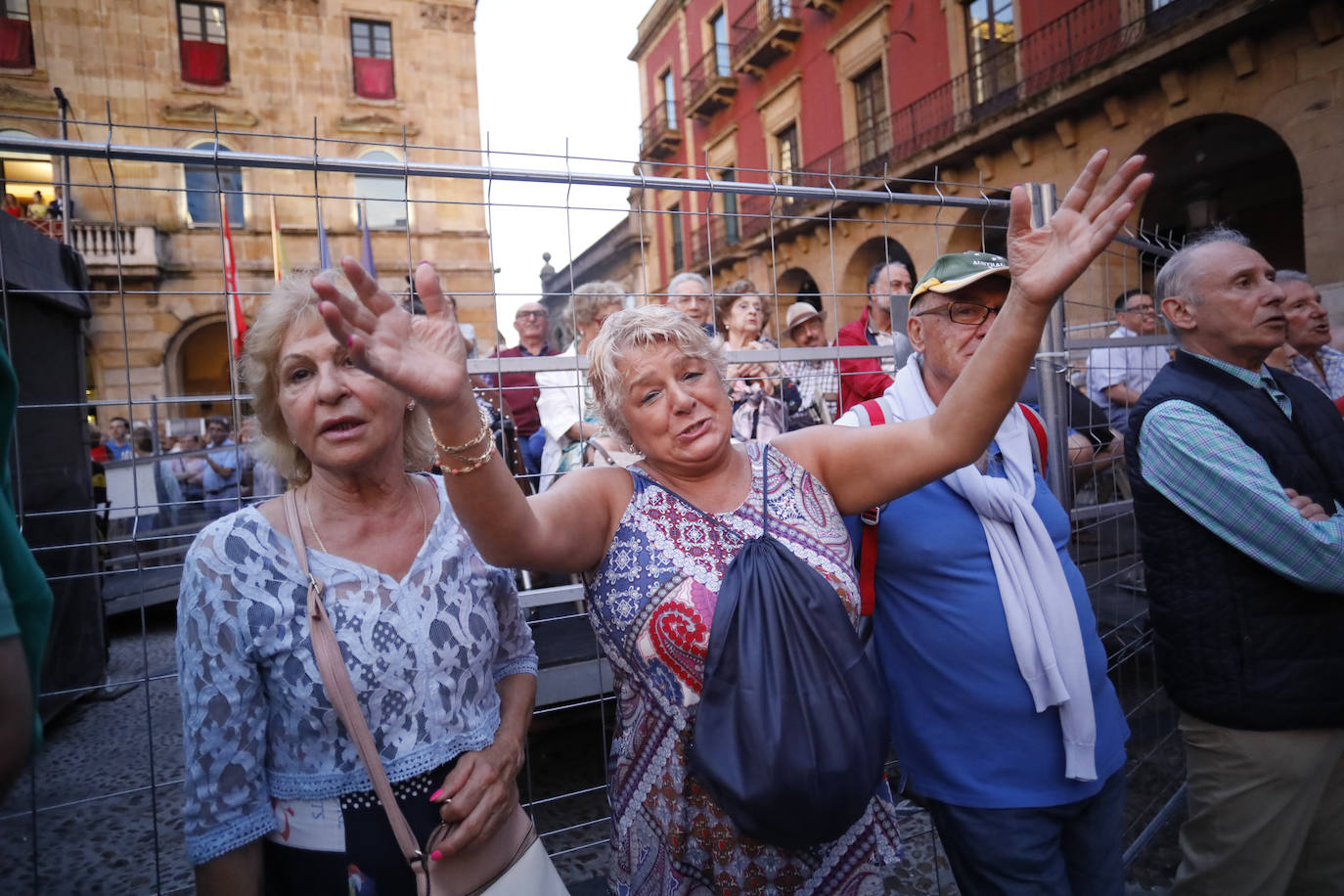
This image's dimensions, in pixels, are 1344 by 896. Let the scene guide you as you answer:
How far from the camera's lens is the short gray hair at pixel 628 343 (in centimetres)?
163

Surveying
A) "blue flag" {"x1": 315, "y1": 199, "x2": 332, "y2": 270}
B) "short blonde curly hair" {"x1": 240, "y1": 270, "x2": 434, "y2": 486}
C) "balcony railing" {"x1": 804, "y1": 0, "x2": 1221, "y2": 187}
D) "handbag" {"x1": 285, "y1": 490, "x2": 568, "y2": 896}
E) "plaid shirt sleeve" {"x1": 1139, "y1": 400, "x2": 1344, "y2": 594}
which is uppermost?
"balcony railing" {"x1": 804, "y1": 0, "x2": 1221, "y2": 187}

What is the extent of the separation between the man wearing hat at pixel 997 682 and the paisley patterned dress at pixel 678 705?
0.28 meters

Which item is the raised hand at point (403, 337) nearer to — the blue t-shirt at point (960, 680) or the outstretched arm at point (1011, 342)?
the outstretched arm at point (1011, 342)

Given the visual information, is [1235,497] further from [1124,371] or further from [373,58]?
[373,58]

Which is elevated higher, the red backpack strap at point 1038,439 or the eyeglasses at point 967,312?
the eyeglasses at point 967,312

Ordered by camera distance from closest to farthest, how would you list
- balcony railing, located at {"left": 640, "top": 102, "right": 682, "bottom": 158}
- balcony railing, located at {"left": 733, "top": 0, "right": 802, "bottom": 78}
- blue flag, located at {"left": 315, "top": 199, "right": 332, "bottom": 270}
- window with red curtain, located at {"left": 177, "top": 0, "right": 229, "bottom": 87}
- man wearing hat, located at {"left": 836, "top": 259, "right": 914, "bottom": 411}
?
blue flag, located at {"left": 315, "top": 199, "right": 332, "bottom": 270} < man wearing hat, located at {"left": 836, "top": 259, "right": 914, "bottom": 411} < balcony railing, located at {"left": 733, "top": 0, "right": 802, "bottom": 78} < window with red curtain, located at {"left": 177, "top": 0, "right": 229, "bottom": 87} < balcony railing, located at {"left": 640, "top": 102, "right": 682, "bottom": 158}

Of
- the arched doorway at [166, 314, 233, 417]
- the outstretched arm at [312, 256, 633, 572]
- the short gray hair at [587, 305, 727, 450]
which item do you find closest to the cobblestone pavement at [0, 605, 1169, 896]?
the outstretched arm at [312, 256, 633, 572]

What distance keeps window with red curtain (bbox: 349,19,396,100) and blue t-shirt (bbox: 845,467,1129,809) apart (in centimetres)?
2201

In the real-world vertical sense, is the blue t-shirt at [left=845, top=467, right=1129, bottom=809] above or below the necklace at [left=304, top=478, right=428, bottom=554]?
below

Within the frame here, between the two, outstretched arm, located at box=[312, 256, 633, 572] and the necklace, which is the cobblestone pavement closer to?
the necklace

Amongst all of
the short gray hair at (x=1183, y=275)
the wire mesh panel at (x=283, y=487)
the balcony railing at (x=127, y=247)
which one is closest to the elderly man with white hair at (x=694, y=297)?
the wire mesh panel at (x=283, y=487)

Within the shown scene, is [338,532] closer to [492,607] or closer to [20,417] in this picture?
[492,607]

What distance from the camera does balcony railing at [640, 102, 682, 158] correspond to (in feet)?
75.2

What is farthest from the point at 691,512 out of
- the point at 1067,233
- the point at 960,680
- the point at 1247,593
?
the point at 1247,593
